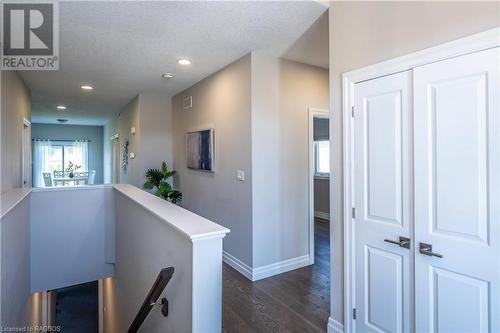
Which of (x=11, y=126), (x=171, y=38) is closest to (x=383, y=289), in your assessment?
(x=171, y=38)

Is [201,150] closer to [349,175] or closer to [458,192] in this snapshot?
[349,175]

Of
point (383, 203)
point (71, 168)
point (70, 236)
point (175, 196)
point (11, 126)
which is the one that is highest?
point (11, 126)

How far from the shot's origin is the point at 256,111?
336cm

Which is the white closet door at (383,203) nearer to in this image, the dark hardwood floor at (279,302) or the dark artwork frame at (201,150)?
the dark hardwood floor at (279,302)

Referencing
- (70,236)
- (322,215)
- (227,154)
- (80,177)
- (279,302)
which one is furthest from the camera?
(80,177)

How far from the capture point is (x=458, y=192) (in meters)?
1.57

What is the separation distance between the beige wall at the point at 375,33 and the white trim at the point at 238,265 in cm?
132

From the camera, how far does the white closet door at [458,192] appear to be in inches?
56.8

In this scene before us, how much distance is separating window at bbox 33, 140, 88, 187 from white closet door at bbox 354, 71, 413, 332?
11123 millimetres

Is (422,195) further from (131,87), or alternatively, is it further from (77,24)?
(131,87)

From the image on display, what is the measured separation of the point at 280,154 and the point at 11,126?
357 centimetres

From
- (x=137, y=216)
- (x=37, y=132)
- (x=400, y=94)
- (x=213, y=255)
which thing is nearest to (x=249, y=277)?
(x=137, y=216)

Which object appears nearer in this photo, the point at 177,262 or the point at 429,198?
the point at 429,198

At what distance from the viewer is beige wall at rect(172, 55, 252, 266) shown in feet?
11.3
